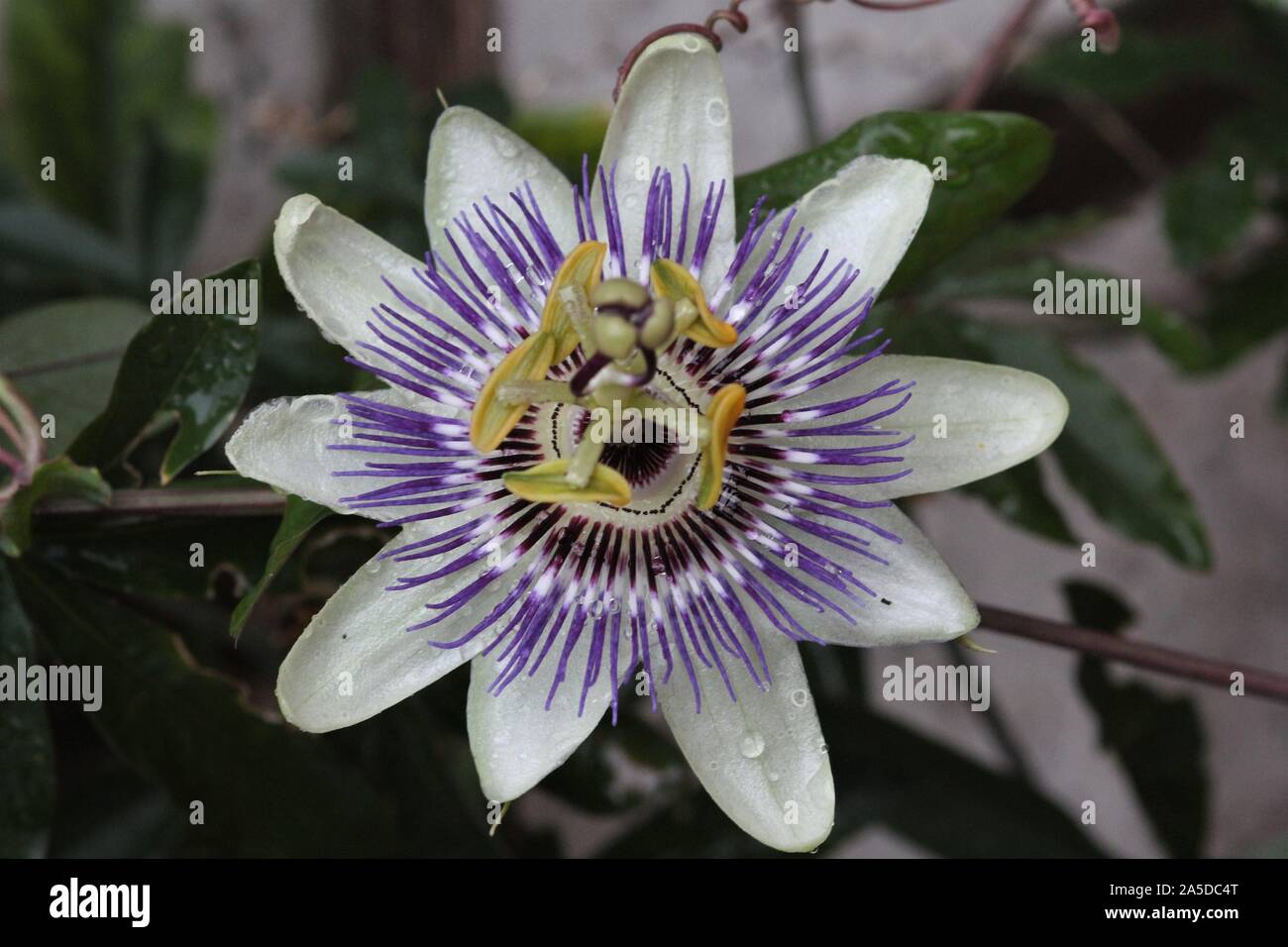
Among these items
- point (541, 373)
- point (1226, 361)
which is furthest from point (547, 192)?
point (1226, 361)

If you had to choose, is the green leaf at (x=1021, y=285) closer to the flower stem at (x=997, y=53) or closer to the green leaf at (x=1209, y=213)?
the flower stem at (x=997, y=53)

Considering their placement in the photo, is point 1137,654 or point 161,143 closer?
point 1137,654

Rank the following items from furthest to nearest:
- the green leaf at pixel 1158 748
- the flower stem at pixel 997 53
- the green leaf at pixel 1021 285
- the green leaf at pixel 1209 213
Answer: the green leaf at pixel 1209 213 → the green leaf at pixel 1158 748 → the green leaf at pixel 1021 285 → the flower stem at pixel 997 53

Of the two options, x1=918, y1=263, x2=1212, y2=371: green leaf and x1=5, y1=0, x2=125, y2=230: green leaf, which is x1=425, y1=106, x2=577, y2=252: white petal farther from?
x1=5, y1=0, x2=125, y2=230: green leaf

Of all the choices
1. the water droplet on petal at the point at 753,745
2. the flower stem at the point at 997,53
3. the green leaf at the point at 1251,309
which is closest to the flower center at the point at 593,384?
the water droplet on petal at the point at 753,745

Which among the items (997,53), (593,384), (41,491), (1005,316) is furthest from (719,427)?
(1005,316)

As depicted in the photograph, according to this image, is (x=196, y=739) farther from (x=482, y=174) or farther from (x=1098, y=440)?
(x=1098, y=440)
